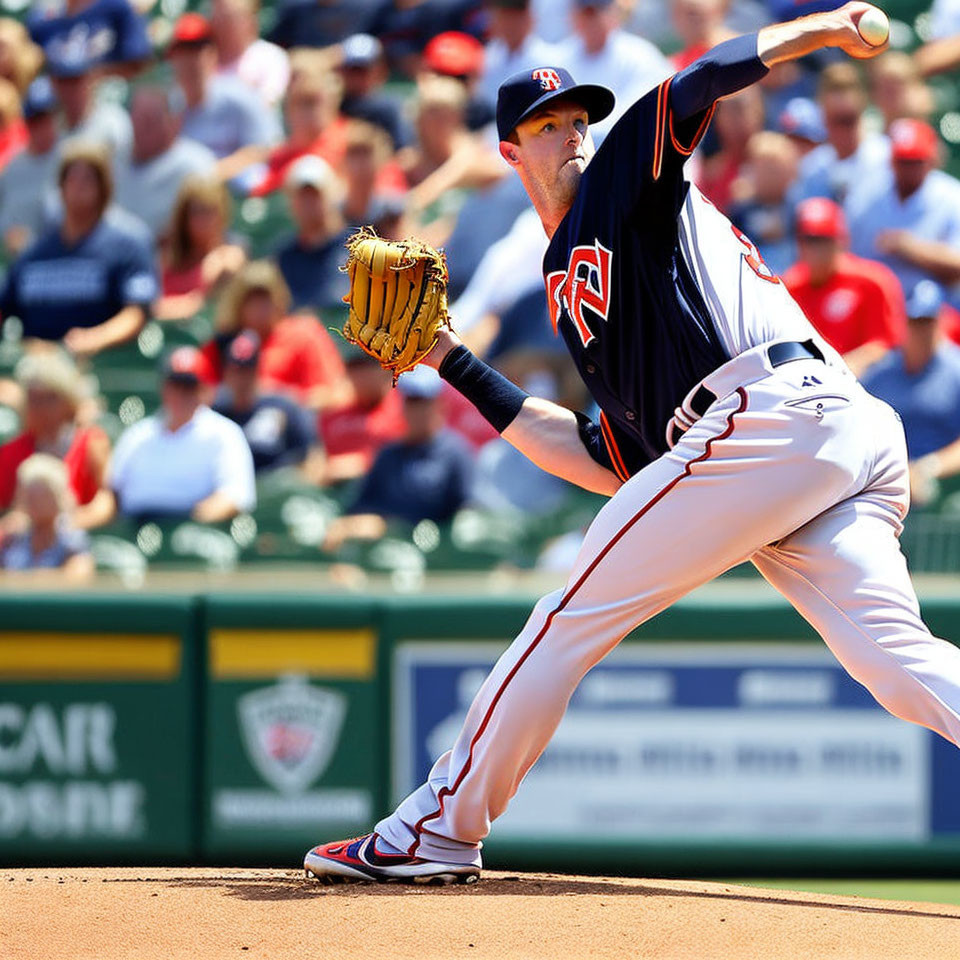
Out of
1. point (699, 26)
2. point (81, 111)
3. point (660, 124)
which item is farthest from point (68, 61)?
point (660, 124)

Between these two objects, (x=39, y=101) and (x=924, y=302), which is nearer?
(x=924, y=302)

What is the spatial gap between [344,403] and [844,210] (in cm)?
247

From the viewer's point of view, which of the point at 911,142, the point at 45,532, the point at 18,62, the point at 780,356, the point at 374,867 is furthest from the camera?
the point at 18,62

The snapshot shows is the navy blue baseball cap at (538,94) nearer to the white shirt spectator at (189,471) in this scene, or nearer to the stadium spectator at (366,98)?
the white shirt spectator at (189,471)

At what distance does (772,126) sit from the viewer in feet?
28.1

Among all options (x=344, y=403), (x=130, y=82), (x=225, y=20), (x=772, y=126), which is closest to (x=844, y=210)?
(x=772, y=126)

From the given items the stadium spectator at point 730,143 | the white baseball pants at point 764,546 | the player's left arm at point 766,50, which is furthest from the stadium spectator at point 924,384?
the player's left arm at point 766,50

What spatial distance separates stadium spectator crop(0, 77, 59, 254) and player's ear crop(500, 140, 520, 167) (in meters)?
6.06

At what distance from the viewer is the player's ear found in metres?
3.58

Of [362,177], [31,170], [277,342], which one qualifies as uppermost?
[31,170]

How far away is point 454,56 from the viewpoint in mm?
8992

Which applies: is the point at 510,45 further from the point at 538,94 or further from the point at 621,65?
the point at 538,94

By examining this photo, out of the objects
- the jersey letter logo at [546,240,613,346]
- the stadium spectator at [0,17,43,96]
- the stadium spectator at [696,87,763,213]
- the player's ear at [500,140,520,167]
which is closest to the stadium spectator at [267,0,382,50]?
the stadium spectator at [0,17,43,96]

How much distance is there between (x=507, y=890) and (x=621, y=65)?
5690 millimetres
